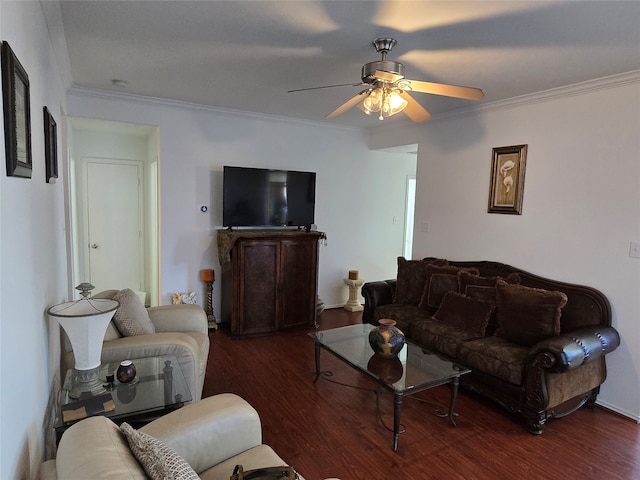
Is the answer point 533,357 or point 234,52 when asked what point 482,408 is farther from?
point 234,52

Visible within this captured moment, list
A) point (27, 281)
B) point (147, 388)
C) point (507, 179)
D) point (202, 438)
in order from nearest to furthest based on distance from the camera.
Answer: point (27, 281)
point (202, 438)
point (147, 388)
point (507, 179)

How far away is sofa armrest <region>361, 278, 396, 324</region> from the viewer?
13.5ft

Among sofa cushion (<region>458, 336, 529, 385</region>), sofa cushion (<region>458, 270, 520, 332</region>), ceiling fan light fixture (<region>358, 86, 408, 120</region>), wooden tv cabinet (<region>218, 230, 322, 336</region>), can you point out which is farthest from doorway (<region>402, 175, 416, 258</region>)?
ceiling fan light fixture (<region>358, 86, 408, 120</region>)

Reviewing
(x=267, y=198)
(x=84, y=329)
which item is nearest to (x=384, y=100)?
(x=84, y=329)

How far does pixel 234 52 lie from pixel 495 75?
196 centimetres

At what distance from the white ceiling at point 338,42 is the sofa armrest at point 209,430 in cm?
195

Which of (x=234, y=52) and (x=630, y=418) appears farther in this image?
(x=630, y=418)

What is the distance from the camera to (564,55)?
2.55m

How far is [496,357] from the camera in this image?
2.85 meters

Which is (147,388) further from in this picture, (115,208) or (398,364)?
(115,208)

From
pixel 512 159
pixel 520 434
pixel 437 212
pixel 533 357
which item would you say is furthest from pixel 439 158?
pixel 520 434

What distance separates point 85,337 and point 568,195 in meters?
3.60

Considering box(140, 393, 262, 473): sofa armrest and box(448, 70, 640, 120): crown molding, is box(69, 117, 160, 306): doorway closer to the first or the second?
box(140, 393, 262, 473): sofa armrest

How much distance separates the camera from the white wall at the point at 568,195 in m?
2.90
